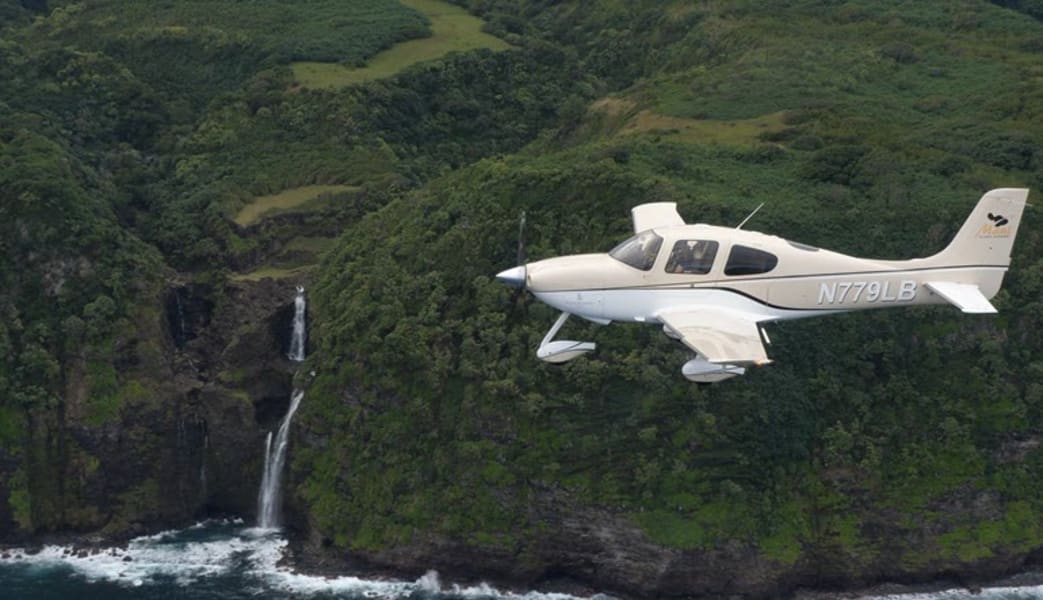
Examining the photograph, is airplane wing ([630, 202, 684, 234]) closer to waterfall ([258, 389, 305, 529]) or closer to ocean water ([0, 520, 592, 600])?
ocean water ([0, 520, 592, 600])

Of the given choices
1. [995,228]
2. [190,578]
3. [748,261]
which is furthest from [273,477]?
[995,228]

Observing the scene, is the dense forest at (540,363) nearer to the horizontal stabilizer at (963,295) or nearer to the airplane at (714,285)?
the horizontal stabilizer at (963,295)

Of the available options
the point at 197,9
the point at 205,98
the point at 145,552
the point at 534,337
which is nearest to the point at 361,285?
the point at 534,337

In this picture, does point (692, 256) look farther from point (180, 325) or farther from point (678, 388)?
point (180, 325)

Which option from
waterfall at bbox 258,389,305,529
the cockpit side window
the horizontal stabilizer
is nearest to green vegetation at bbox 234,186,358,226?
waterfall at bbox 258,389,305,529

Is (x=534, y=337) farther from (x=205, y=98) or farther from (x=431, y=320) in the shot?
(x=205, y=98)

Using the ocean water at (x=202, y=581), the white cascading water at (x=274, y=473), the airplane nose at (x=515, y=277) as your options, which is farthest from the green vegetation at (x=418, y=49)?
the airplane nose at (x=515, y=277)
